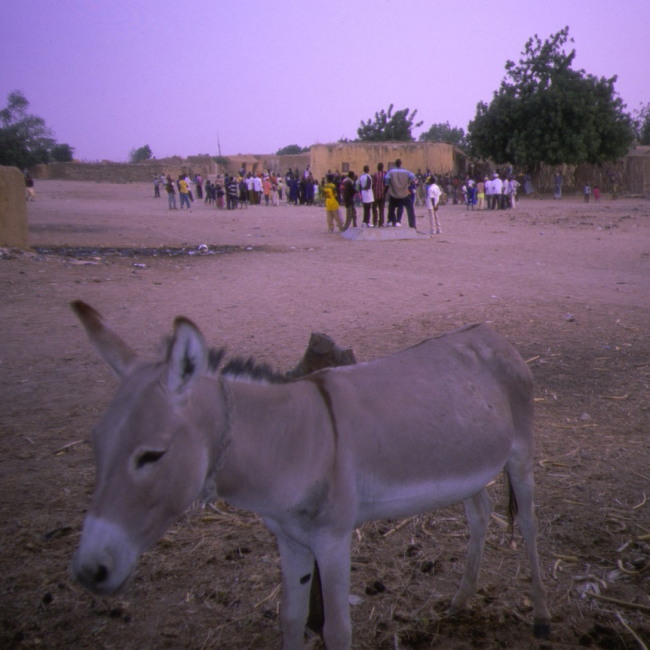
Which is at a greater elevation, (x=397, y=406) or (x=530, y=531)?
(x=397, y=406)

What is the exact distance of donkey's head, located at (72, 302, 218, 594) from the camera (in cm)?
171

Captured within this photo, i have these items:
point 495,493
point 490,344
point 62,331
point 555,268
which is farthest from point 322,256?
point 490,344

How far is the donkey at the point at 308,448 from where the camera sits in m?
1.76

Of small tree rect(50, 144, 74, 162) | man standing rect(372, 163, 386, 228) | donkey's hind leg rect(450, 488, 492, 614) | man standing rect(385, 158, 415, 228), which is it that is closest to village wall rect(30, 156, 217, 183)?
small tree rect(50, 144, 74, 162)

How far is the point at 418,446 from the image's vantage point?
2385 millimetres

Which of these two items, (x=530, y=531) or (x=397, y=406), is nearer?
(x=397, y=406)

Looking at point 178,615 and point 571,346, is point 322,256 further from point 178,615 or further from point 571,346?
point 178,615

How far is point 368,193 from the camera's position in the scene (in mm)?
17516

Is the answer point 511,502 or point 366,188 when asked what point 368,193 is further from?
point 511,502

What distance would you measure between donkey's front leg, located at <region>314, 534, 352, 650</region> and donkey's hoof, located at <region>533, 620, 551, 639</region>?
3.80ft

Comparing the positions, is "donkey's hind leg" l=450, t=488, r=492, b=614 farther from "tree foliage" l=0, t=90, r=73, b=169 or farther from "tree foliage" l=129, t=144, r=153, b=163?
"tree foliage" l=129, t=144, r=153, b=163

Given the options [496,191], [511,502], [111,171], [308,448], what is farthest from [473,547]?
[111,171]

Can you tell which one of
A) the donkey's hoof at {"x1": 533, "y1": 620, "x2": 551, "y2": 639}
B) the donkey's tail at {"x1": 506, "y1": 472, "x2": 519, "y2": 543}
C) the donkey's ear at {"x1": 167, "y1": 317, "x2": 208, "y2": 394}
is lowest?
the donkey's hoof at {"x1": 533, "y1": 620, "x2": 551, "y2": 639}

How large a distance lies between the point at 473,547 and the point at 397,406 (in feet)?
3.70
